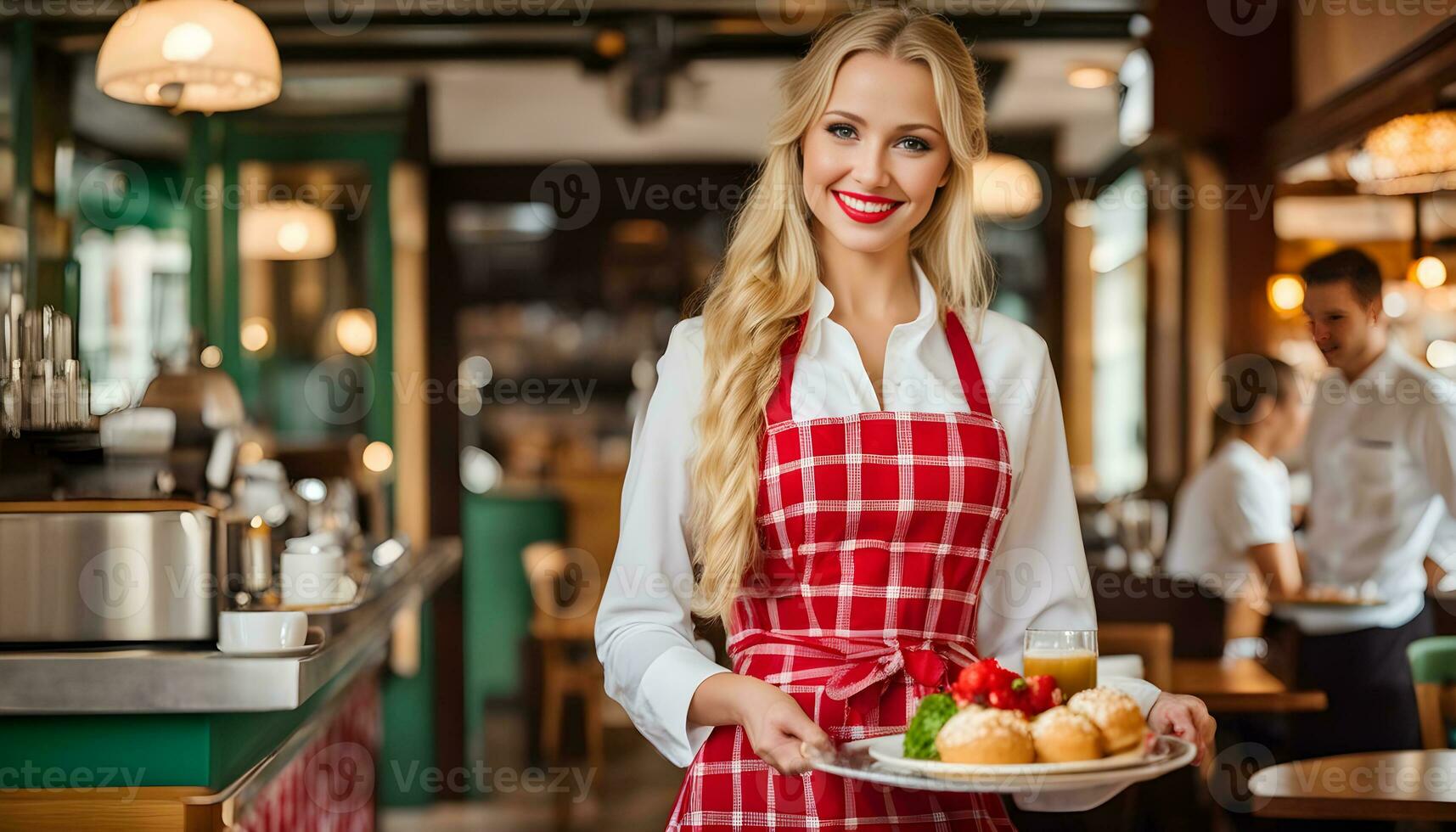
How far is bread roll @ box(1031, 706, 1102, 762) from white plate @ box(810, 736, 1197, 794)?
0.03 metres

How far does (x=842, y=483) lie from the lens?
1.58 m

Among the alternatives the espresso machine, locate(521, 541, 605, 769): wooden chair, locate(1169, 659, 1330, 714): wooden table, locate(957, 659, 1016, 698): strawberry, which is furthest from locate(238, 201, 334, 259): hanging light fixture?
locate(957, 659, 1016, 698): strawberry

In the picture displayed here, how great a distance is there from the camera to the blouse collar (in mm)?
1690

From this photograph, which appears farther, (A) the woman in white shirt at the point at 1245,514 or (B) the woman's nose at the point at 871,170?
(A) the woman in white shirt at the point at 1245,514

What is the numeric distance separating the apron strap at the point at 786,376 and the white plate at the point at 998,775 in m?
0.41

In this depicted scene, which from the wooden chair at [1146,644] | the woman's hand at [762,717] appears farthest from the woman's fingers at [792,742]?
the wooden chair at [1146,644]

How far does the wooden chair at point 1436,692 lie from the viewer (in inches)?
122

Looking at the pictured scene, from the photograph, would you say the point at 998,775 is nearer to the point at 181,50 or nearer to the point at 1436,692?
the point at 1436,692

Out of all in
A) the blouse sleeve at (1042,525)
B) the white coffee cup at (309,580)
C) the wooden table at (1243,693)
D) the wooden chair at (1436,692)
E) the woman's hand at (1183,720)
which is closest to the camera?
the woman's hand at (1183,720)

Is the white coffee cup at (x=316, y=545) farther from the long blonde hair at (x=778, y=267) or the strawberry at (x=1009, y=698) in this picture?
the strawberry at (x=1009, y=698)

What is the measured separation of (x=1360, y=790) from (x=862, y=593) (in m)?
1.23

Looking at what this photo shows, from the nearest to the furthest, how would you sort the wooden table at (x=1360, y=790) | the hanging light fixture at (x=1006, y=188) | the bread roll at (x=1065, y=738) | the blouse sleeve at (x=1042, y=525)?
1. the bread roll at (x=1065, y=738)
2. the blouse sleeve at (x=1042, y=525)
3. the wooden table at (x=1360, y=790)
4. the hanging light fixture at (x=1006, y=188)

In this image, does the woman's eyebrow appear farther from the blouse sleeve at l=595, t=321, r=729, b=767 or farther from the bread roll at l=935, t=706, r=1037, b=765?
the bread roll at l=935, t=706, r=1037, b=765

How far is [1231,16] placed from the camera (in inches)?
226
